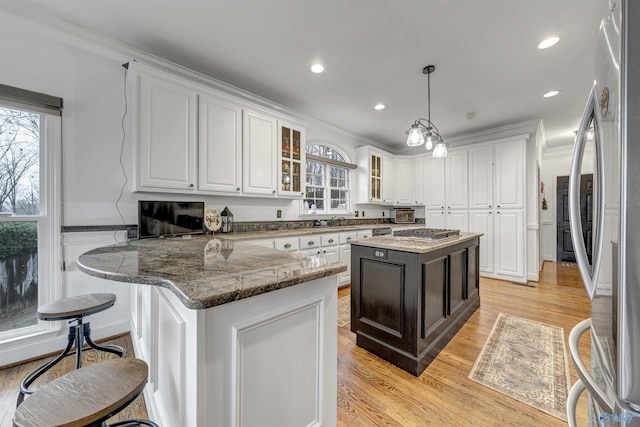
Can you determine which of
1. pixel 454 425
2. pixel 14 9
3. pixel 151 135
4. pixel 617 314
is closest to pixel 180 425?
pixel 617 314

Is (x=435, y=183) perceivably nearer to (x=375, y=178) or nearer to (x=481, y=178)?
(x=481, y=178)

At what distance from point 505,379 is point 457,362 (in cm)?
31

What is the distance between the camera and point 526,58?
2.50m

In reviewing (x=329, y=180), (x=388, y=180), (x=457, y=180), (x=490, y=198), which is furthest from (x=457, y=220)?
(x=329, y=180)

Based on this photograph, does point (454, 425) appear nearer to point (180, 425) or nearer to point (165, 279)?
point (180, 425)

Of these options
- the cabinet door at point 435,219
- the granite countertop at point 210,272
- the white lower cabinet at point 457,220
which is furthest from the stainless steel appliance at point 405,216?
the granite countertop at point 210,272

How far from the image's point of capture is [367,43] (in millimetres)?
2273

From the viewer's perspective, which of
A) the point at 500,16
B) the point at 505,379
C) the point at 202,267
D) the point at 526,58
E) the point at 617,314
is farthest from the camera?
the point at 526,58

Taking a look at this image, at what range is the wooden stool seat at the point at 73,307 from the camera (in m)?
1.38

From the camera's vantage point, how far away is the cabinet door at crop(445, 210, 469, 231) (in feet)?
15.7

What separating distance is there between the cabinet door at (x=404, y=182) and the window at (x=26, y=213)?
17.1 feet

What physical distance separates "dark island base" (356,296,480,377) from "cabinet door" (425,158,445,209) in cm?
319

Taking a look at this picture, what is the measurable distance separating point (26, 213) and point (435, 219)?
19.0 ft

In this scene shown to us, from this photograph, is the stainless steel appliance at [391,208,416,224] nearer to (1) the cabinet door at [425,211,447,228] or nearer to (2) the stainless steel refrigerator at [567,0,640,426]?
(1) the cabinet door at [425,211,447,228]
